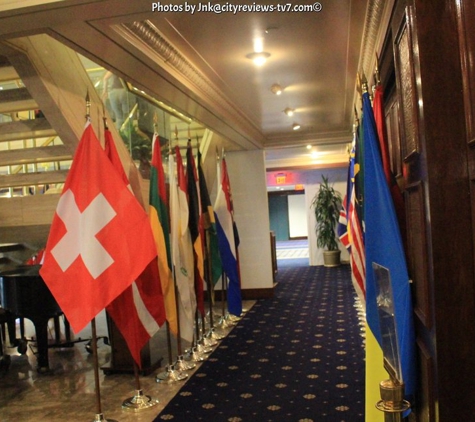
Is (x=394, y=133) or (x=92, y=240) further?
(x=92, y=240)

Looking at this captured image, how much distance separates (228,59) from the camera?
378 centimetres

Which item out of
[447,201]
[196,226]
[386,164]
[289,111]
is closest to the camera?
[447,201]

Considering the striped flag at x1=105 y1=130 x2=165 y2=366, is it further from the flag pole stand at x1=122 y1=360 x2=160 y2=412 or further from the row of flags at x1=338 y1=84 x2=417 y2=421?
the row of flags at x1=338 y1=84 x2=417 y2=421

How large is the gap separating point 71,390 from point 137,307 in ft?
3.81

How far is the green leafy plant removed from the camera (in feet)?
37.1

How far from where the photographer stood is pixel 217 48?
352 centimetres

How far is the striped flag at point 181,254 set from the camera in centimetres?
418

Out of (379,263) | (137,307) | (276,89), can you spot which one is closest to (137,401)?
(137,307)

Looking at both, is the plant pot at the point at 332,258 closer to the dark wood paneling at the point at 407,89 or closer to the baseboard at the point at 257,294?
the baseboard at the point at 257,294

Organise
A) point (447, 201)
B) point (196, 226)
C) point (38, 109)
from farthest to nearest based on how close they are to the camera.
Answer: point (196, 226) → point (38, 109) → point (447, 201)

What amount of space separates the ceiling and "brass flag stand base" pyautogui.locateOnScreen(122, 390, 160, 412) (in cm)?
229

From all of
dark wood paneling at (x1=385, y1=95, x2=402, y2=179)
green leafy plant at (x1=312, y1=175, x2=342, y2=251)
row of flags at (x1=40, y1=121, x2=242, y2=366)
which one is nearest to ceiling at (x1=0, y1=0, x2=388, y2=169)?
dark wood paneling at (x1=385, y1=95, x2=402, y2=179)

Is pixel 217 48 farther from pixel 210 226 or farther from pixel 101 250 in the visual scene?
pixel 210 226

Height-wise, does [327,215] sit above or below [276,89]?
below
